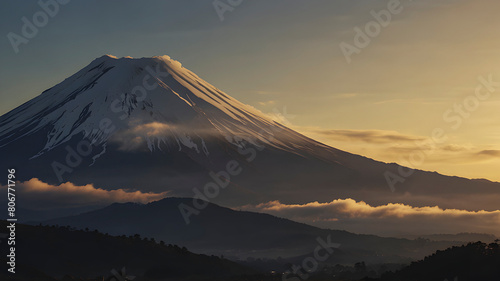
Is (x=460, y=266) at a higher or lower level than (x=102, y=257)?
lower

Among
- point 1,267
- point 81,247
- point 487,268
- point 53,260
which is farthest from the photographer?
point 81,247

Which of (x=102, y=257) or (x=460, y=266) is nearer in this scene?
(x=460, y=266)

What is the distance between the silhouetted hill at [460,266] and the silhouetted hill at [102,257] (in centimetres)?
6154

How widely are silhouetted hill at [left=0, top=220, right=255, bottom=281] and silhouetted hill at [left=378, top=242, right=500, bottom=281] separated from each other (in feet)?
202

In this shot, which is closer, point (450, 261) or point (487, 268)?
point (487, 268)

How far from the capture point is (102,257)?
562 feet

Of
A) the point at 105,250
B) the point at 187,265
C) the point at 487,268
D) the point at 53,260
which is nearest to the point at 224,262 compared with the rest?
the point at 187,265

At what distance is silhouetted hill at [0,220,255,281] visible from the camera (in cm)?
15410

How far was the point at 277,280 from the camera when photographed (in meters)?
176

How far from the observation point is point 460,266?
366 ft

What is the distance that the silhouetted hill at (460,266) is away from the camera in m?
106

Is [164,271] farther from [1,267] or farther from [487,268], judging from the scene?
[487,268]

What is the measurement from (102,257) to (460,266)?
3362 inches

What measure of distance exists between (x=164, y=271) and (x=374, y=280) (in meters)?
66.7
